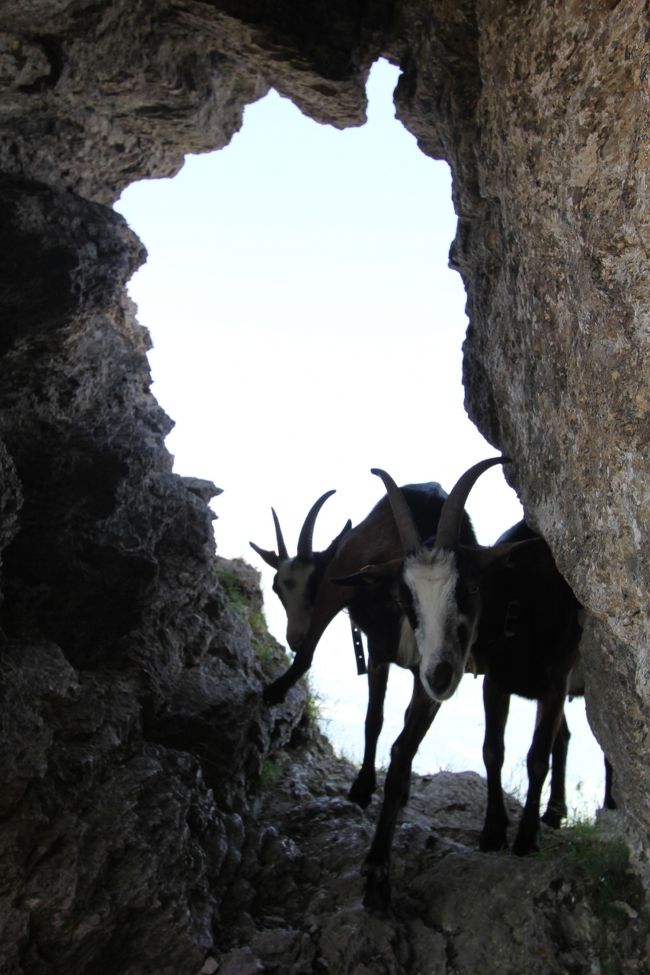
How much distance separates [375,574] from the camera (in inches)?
243

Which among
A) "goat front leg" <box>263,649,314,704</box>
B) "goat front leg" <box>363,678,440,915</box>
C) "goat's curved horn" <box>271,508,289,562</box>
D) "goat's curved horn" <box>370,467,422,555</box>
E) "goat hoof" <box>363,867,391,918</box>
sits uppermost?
"goat's curved horn" <box>271,508,289,562</box>

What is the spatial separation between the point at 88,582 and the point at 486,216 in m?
3.37

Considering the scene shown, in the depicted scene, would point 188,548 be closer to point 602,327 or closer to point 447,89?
point 447,89

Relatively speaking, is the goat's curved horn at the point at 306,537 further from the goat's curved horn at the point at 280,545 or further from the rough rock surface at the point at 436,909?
the rough rock surface at the point at 436,909

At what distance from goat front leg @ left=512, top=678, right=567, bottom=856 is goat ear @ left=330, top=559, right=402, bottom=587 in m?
1.31

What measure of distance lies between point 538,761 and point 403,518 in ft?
5.76

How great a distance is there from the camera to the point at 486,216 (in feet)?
18.2

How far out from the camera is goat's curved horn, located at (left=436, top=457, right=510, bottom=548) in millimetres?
6016

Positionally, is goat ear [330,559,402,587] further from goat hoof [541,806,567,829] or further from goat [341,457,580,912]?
goat hoof [541,806,567,829]

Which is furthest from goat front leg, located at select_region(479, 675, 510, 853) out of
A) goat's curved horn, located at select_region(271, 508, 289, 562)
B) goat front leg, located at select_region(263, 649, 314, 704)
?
goat's curved horn, located at select_region(271, 508, 289, 562)

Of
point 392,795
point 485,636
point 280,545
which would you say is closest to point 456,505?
point 485,636

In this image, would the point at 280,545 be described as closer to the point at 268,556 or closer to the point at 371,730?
the point at 268,556

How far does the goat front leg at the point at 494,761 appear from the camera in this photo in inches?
238

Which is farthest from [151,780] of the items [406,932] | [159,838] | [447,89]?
[447,89]
